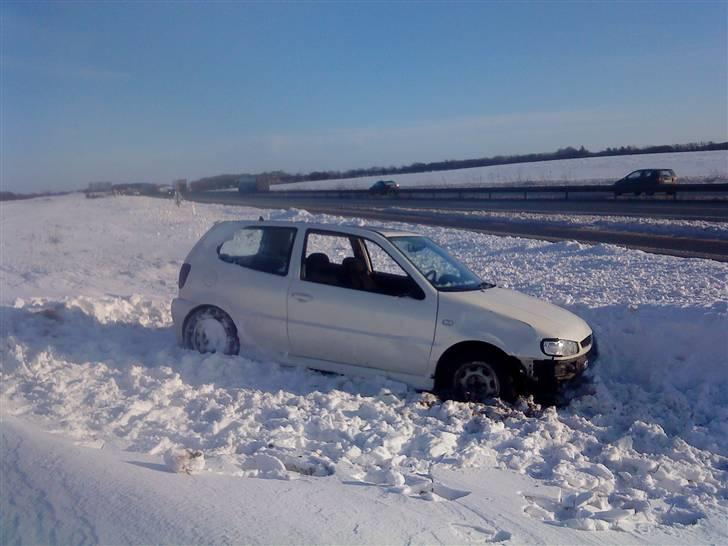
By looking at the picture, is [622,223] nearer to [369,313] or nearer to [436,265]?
[436,265]

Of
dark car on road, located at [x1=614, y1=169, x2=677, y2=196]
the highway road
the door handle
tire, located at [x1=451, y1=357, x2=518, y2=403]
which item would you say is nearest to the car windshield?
tire, located at [x1=451, y1=357, x2=518, y2=403]

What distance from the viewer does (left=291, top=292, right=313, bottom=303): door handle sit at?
673 cm

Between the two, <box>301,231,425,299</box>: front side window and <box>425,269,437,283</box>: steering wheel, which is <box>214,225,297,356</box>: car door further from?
<box>425,269,437,283</box>: steering wheel

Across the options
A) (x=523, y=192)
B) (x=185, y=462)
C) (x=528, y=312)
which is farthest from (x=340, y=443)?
(x=523, y=192)

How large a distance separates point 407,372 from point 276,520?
2958 millimetres

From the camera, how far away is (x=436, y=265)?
22.7 feet

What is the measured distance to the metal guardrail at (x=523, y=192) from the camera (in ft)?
93.5

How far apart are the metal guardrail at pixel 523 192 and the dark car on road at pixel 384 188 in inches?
6.9

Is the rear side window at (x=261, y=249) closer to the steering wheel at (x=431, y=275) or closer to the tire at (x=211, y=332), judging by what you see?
the tire at (x=211, y=332)

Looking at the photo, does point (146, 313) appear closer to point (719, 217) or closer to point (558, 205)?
point (719, 217)

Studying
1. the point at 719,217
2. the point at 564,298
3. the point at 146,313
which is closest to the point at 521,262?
the point at 564,298

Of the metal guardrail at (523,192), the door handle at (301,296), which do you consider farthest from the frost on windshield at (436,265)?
the metal guardrail at (523,192)

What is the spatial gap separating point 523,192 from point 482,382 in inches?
1281

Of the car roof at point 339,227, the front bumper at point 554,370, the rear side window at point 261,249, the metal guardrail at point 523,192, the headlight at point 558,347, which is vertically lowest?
the front bumper at point 554,370
